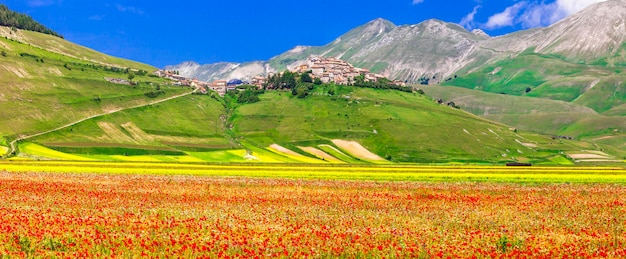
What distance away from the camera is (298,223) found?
29.5m

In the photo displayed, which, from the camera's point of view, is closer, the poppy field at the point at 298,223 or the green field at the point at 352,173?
the poppy field at the point at 298,223

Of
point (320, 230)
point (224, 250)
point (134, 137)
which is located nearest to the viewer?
point (224, 250)

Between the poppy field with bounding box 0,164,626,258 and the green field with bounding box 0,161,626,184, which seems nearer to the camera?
the poppy field with bounding box 0,164,626,258

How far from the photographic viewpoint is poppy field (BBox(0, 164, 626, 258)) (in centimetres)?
2227

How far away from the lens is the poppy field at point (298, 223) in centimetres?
2227

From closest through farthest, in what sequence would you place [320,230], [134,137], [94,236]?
[94,236], [320,230], [134,137]

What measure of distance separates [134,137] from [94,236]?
18354 cm

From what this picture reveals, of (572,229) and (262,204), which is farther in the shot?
(262,204)

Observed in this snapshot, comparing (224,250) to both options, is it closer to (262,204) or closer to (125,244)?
(125,244)

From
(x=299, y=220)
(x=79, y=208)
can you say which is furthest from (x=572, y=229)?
(x=79, y=208)

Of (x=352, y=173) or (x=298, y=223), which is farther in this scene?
(x=352, y=173)

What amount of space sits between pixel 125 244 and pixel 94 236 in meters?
2.60

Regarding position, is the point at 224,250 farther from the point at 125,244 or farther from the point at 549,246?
the point at 549,246

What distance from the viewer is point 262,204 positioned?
125 ft
